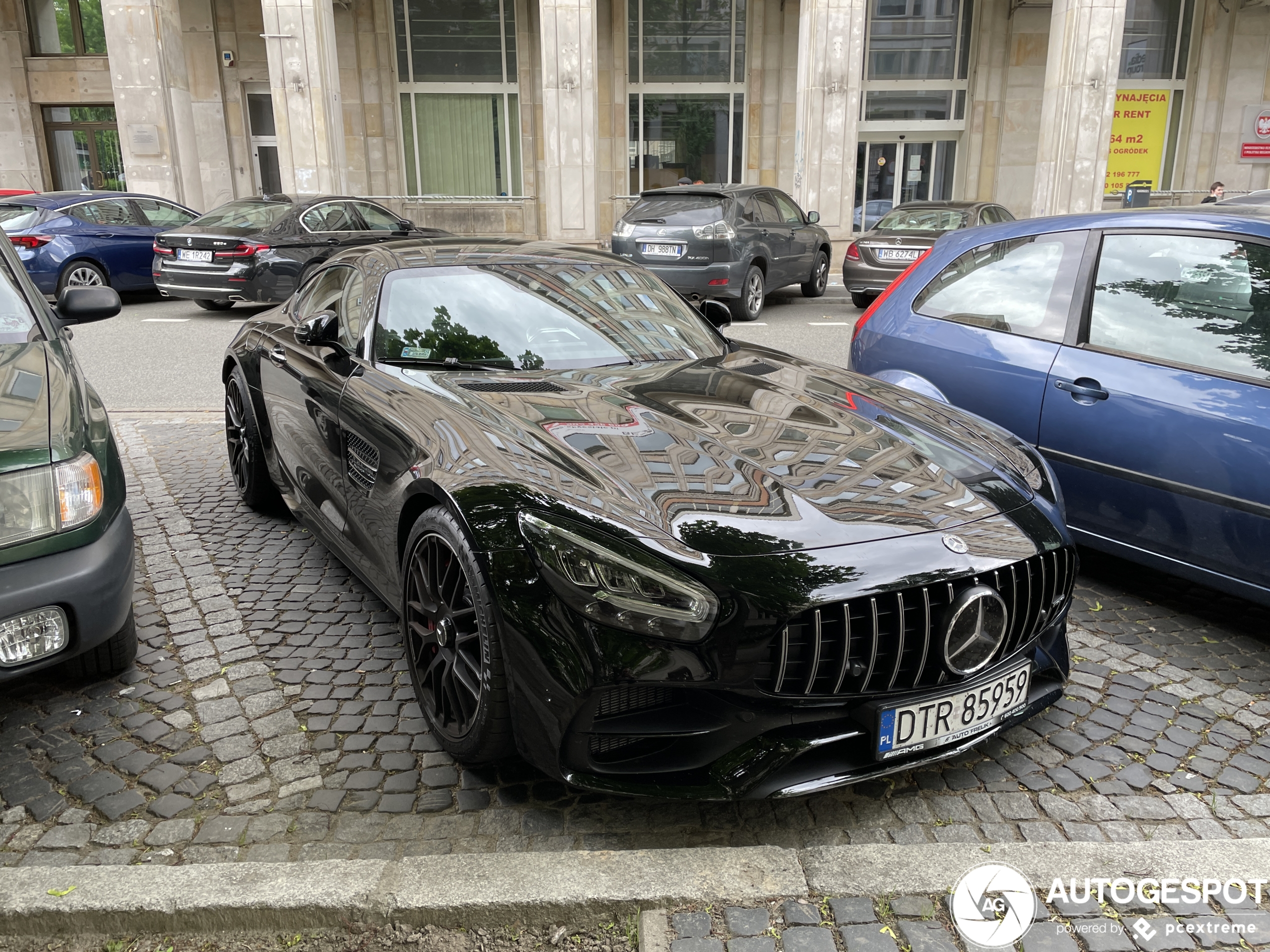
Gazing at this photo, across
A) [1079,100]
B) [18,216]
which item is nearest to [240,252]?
[18,216]

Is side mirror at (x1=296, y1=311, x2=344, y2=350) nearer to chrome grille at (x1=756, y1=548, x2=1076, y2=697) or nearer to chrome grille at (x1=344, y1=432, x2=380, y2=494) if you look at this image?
chrome grille at (x1=344, y1=432, x2=380, y2=494)

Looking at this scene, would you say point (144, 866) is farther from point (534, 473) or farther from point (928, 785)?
point (928, 785)

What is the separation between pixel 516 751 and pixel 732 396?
56.4 inches

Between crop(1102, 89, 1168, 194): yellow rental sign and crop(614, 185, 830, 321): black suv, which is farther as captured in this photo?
crop(1102, 89, 1168, 194): yellow rental sign

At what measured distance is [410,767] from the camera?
301 centimetres

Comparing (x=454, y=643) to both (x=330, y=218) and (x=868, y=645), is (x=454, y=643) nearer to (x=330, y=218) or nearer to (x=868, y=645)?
(x=868, y=645)

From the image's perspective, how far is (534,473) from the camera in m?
2.73

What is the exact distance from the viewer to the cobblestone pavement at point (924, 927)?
7.43 ft

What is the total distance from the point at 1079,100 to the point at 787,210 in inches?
312

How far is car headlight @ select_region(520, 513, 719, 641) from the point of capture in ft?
7.83

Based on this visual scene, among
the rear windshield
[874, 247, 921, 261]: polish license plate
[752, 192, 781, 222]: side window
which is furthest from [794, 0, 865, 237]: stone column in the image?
the rear windshield

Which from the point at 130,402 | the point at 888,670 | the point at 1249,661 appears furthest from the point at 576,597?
the point at 130,402

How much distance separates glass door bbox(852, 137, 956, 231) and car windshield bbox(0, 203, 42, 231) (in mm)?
16738

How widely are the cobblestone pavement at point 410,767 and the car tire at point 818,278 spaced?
1174 cm
